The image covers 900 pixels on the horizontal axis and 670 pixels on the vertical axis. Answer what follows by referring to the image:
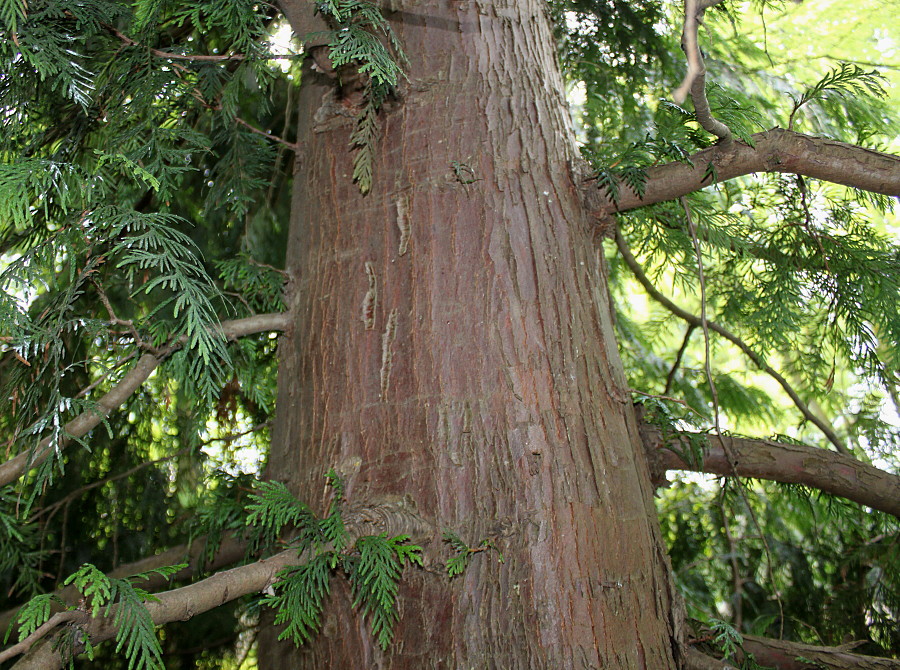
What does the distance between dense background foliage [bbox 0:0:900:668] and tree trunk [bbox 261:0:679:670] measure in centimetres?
25

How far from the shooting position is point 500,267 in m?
1.92

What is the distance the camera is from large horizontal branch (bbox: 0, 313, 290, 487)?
64.9 inches

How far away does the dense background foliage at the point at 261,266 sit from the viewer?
6.41 ft

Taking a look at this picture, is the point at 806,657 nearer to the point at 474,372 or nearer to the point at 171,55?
the point at 474,372

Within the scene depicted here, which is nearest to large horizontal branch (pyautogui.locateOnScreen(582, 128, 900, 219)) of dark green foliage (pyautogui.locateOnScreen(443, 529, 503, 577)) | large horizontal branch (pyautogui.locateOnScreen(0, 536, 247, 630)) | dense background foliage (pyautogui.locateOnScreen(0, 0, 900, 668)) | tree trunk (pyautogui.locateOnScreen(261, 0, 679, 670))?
dense background foliage (pyautogui.locateOnScreen(0, 0, 900, 668))

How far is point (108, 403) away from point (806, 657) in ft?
6.47

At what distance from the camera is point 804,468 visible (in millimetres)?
2186

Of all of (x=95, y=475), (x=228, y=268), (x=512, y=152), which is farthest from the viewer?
(x=95, y=475)

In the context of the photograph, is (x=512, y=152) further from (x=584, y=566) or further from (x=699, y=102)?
(x=584, y=566)

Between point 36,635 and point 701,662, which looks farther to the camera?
point 701,662

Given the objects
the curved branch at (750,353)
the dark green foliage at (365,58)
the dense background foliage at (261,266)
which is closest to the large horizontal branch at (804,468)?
the dense background foliage at (261,266)

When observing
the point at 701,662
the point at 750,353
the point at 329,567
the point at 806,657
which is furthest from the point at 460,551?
the point at 750,353

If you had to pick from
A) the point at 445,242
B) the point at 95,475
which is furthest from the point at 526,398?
the point at 95,475

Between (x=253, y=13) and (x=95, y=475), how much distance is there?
2.17 m
